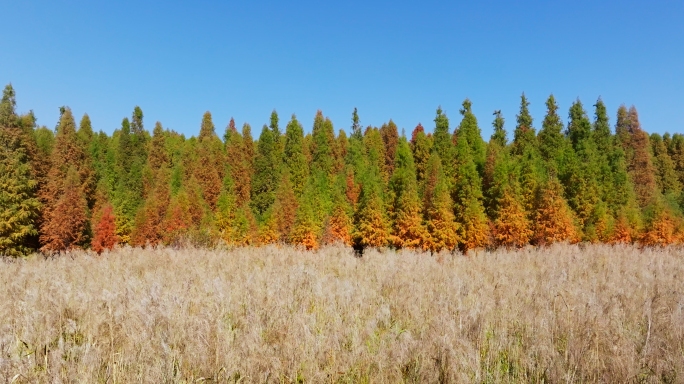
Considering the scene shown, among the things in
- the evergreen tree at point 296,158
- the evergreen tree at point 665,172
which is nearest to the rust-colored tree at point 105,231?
the evergreen tree at point 296,158

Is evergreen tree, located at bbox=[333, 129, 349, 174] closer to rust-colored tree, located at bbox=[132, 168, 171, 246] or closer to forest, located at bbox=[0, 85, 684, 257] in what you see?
forest, located at bbox=[0, 85, 684, 257]

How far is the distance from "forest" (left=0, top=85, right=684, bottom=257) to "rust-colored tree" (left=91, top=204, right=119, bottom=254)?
12 centimetres

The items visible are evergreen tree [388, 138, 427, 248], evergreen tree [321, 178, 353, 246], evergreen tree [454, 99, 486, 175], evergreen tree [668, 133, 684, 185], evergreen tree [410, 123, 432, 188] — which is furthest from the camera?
evergreen tree [668, 133, 684, 185]

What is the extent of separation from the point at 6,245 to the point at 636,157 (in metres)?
67.8

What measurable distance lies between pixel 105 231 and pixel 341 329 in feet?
151

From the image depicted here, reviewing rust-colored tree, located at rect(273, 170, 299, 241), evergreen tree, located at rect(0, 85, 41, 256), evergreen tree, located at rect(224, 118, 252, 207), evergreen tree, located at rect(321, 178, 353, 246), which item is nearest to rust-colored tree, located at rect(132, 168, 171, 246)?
evergreen tree, located at rect(224, 118, 252, 207)

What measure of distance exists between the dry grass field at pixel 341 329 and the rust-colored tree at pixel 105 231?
40.1m

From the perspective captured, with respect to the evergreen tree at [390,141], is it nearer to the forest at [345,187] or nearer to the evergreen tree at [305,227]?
the forest at [345,187]

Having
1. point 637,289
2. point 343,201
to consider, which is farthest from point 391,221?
point 637,289

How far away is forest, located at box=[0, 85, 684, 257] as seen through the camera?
34.4 m

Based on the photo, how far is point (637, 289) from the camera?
5.72m

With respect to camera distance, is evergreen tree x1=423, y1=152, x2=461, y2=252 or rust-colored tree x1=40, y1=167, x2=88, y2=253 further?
evergreen tree x1=423, y1=152, x2=461, y2=252

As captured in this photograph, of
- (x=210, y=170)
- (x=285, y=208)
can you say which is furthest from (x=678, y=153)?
(x=210, y=170)

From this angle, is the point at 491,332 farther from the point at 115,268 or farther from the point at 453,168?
the point at 453,168
